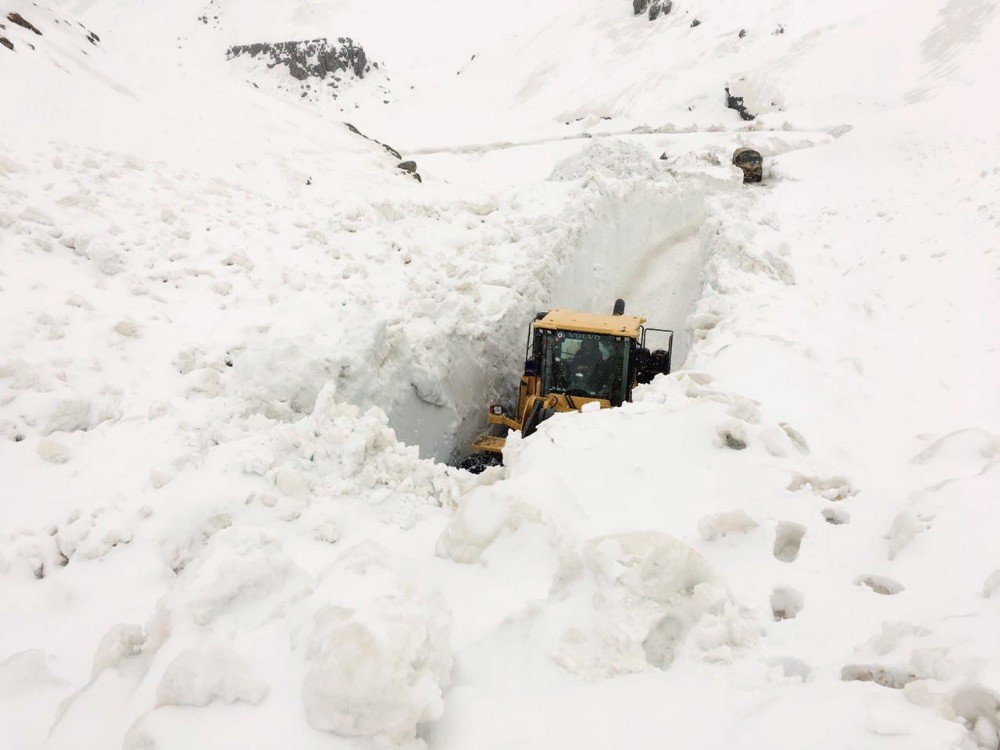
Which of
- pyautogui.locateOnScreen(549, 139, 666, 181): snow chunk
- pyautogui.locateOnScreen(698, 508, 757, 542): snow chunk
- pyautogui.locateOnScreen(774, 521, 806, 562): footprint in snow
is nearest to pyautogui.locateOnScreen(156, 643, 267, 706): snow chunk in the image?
pyautogui.locateOnScreen(698, 508, 757, 542): snow chunk

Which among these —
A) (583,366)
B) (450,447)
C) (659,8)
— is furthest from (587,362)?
(659,8)

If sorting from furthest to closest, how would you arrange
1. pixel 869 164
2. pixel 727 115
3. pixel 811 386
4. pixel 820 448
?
pixel 727 115, pixel 869 164, pixel 811 386, pixel 820 448

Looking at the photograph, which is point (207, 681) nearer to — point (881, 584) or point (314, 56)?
point (881, 584)

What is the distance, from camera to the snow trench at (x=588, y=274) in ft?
29.5

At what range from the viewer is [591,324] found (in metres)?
8.94

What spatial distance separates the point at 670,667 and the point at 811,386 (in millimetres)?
4484

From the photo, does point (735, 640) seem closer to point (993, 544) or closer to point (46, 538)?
point (993, 544)

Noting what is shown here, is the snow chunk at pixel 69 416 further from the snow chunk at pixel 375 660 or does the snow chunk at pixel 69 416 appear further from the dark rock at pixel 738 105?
the dark rock at pixel 738 105

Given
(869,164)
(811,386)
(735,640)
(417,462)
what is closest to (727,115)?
(869,164)

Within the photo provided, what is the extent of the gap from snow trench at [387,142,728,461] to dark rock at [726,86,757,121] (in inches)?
436

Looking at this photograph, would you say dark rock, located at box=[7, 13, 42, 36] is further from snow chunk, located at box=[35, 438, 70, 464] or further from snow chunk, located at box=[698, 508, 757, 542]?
snow chunk, located at box=[698, 508, 757, 542]

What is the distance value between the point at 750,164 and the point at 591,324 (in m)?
10.6

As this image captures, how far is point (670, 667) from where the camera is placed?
8.88 ft

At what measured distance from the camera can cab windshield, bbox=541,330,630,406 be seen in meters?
8.78
